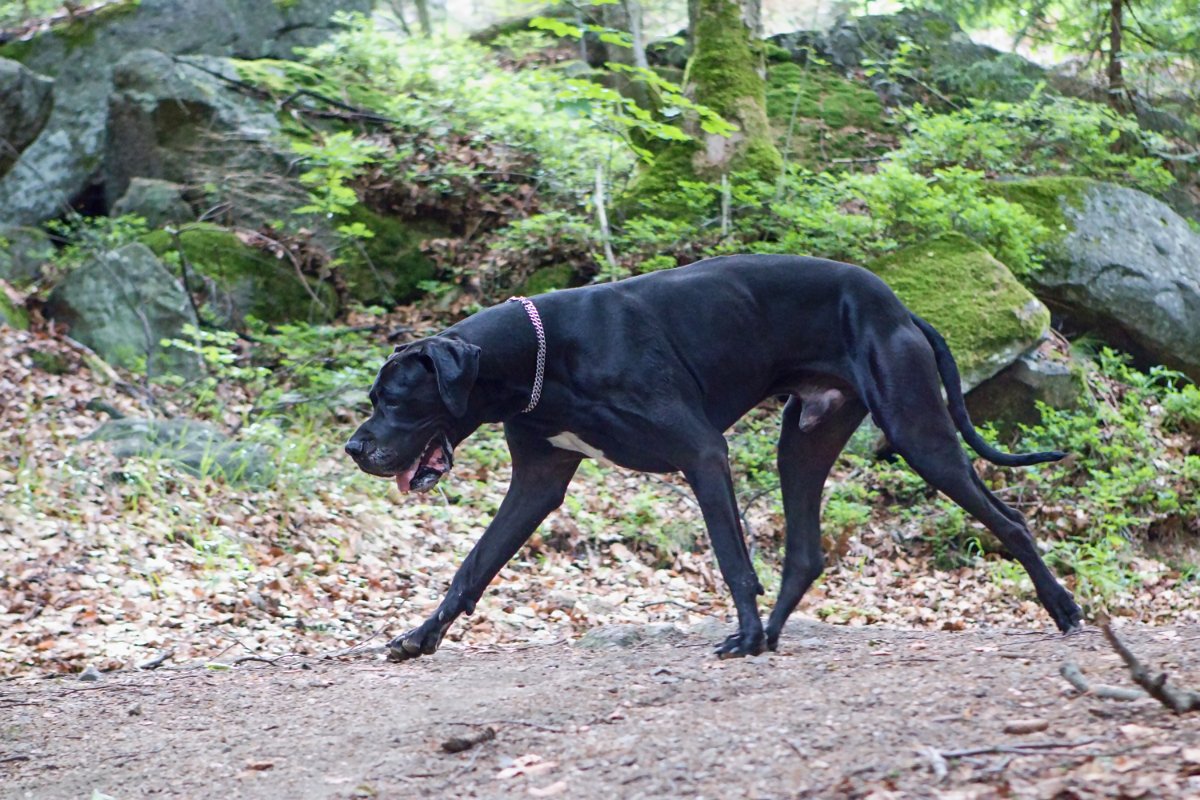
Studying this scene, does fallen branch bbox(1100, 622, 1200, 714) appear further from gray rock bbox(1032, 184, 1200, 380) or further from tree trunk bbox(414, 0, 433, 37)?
tree trunk bbox(414, 0, 433, 37)

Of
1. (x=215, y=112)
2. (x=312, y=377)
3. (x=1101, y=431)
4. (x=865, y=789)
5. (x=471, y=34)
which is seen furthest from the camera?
(x=471, y=34)

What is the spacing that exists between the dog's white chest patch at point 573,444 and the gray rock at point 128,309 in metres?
7.04

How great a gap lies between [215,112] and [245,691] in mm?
10147

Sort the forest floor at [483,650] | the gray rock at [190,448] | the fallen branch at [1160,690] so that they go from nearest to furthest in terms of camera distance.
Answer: the fallen branch at [1160,690] → the forest floor at [483,650] → the gray rock at [190,448]

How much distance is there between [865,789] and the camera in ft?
9.49

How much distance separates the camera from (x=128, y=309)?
1159 centimetres

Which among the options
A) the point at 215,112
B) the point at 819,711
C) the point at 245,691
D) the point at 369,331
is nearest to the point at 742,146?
the point at 369,331

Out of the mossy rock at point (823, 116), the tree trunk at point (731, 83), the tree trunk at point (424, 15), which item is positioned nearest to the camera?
the tree trunk at point (731, 83)

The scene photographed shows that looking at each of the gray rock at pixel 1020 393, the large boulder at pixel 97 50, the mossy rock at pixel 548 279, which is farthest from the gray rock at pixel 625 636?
the large boulder at pixel 97 50

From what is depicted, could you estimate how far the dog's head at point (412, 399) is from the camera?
5.11 metres

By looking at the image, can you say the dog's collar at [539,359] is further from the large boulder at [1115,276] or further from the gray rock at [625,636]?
the large boulder at [1115,276]

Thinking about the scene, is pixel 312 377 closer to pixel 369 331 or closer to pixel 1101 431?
pixel 369 331

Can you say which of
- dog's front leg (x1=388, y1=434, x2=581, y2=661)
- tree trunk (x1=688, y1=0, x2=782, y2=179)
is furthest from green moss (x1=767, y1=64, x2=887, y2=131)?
dog's front leg (x1=388, y1=434, x2=581, y2=661)

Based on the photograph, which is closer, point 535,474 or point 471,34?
point 535,474
